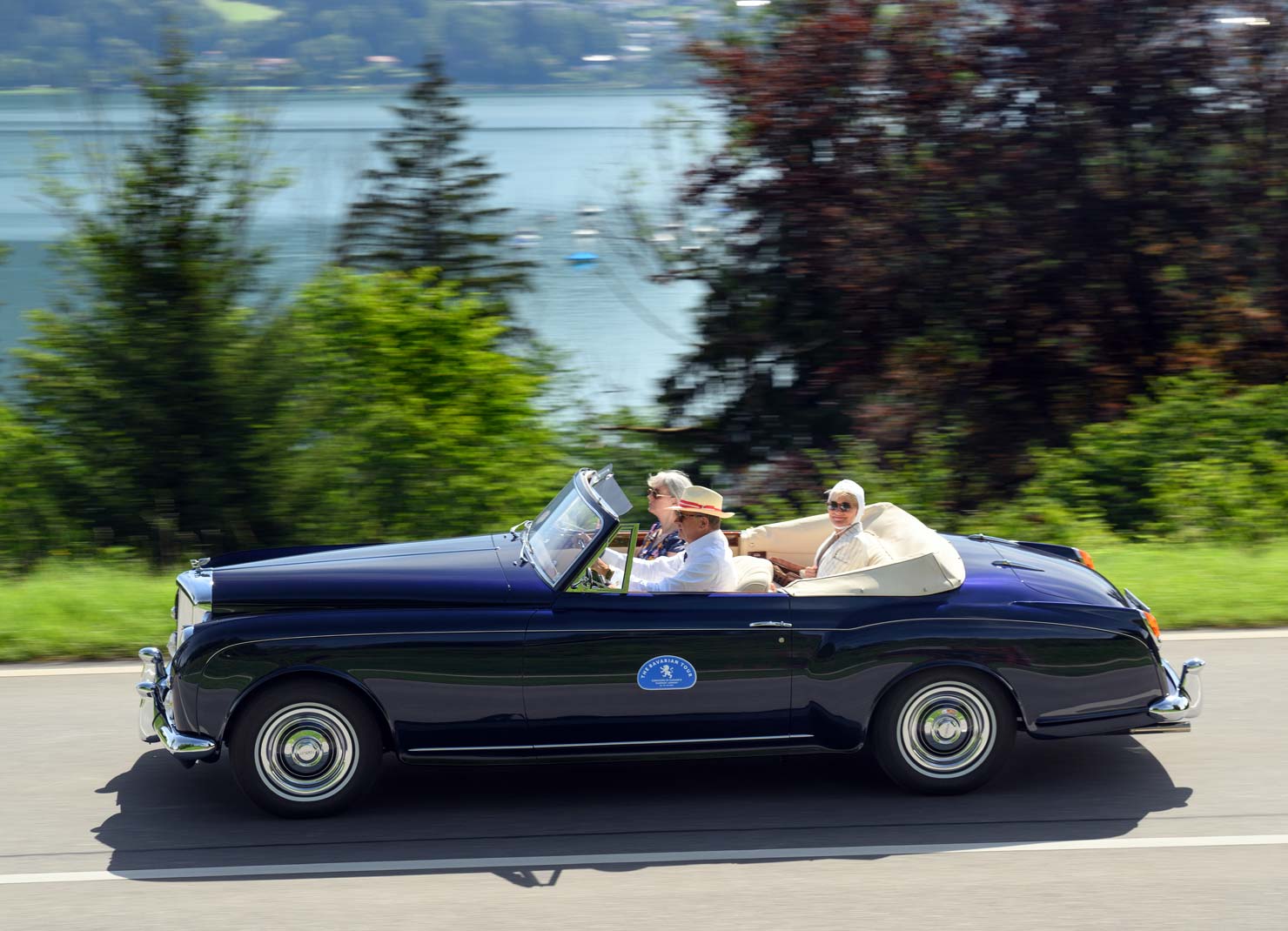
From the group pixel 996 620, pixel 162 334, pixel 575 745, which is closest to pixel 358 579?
pixel 575 745

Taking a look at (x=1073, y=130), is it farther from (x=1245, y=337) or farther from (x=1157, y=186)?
(x=1245, y=337)

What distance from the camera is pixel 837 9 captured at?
655 inches

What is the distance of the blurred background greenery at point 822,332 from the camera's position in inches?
523

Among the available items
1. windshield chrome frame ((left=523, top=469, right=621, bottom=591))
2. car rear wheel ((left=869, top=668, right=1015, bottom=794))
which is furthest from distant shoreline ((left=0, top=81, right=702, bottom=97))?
car rear wheel ((left=869, top=668, right=1015, bottom=794))

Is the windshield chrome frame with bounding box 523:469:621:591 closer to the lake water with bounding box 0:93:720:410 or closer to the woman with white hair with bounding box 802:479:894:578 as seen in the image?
the woman with white hair with bounding box 802:479:894:578

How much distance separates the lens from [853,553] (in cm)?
658

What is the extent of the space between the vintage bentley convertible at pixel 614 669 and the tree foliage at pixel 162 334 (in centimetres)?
752

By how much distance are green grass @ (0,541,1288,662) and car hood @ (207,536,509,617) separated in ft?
8.17

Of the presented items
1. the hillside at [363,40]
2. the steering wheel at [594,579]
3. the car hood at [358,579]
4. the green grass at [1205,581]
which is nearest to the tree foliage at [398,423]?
the hillside at [363,40]

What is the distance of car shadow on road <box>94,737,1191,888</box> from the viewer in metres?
5.69

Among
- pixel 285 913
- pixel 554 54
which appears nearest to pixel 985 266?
pixel 285 913

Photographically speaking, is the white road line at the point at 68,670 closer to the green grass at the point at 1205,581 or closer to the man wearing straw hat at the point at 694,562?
the man wearing straw hat at the point at 694,562

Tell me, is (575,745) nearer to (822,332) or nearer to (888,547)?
(888,547)

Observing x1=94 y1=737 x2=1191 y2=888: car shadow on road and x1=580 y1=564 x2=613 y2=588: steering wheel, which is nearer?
x1=94 y1=737 x2=1191 y2=888: car shadow on road
